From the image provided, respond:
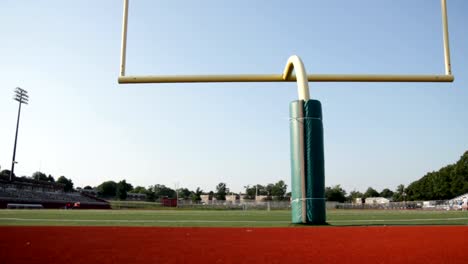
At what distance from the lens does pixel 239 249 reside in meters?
3.56

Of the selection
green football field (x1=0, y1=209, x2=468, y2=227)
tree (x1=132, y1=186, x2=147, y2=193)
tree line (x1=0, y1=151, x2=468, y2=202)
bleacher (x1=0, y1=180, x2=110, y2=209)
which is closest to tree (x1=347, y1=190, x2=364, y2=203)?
tree line (x1=0, y1=151, x2=468, y2=202)

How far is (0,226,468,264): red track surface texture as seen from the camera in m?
3.05

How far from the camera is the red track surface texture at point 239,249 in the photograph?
305 centimetres

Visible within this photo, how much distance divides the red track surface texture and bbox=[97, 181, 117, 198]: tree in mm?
98675

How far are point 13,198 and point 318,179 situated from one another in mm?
37401

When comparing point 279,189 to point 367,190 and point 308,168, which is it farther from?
point 308,168

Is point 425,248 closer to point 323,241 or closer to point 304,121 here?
point 323,241

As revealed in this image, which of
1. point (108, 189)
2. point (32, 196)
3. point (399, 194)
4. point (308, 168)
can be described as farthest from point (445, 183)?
point (108, 189)

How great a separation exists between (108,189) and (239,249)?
102442 millimetres

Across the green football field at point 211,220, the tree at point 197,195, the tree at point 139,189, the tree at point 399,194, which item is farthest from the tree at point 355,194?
the green football field at point 211,220

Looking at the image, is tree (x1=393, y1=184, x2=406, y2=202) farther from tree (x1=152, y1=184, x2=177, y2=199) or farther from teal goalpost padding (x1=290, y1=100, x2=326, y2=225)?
teal goalpost padding (x1=290, y1=100, x2=326, y2=225)

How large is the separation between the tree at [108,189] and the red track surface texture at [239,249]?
98675 millimetres

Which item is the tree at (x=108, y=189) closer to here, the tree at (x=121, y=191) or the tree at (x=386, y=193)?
the tree at (x=121, y=191)

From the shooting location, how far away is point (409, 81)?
8.33 m
